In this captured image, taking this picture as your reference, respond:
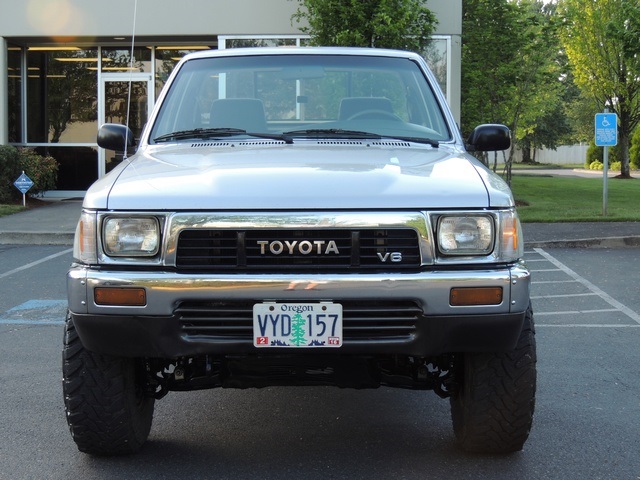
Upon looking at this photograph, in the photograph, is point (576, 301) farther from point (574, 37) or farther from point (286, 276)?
point (574, 37)

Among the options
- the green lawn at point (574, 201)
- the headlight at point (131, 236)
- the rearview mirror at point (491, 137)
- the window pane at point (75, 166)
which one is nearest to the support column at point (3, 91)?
the window pane at point (75, 166)

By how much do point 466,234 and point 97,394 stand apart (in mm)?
1626

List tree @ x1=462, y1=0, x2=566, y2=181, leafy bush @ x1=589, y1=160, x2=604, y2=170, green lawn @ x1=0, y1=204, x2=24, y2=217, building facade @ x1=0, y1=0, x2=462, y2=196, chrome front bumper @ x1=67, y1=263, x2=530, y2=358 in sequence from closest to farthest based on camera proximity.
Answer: chrome front bumper @ x1=67, y1=263, x2=530, y2=358, green lawn @ x1=0, y1=204, x2=24, y2=217, building facade @ x1=0, y1=0, x2=462, y2=196, tree @ x1=462, y1=0, x2=566, y2=181, leafy bush @ x1=589, y1=160, x2=604, y2=170

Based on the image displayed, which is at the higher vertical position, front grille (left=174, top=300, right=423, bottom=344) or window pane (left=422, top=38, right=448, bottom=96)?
window pane (left=422, top=38, right=448, bottom=96)

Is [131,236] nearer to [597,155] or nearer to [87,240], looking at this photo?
[87,240]

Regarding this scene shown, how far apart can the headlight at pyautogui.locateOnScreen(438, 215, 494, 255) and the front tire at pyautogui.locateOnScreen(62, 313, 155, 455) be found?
140 centimetres

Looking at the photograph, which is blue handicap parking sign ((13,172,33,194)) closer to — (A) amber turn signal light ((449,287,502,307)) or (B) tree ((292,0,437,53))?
A: (B) tree ((292,0,437,53))

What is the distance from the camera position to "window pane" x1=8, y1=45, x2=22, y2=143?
19406mm

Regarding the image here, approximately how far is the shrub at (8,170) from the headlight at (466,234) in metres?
14.8

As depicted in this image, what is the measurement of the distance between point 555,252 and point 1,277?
698cm

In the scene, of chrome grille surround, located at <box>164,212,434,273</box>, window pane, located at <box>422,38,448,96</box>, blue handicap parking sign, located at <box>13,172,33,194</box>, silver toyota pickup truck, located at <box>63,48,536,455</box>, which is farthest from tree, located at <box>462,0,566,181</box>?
chrome grille surround, located at <box>164,212,434,273</box>

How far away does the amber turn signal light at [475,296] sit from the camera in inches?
136

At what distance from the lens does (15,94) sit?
19.7 metres

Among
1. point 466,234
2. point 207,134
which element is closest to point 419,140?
point 207,134
